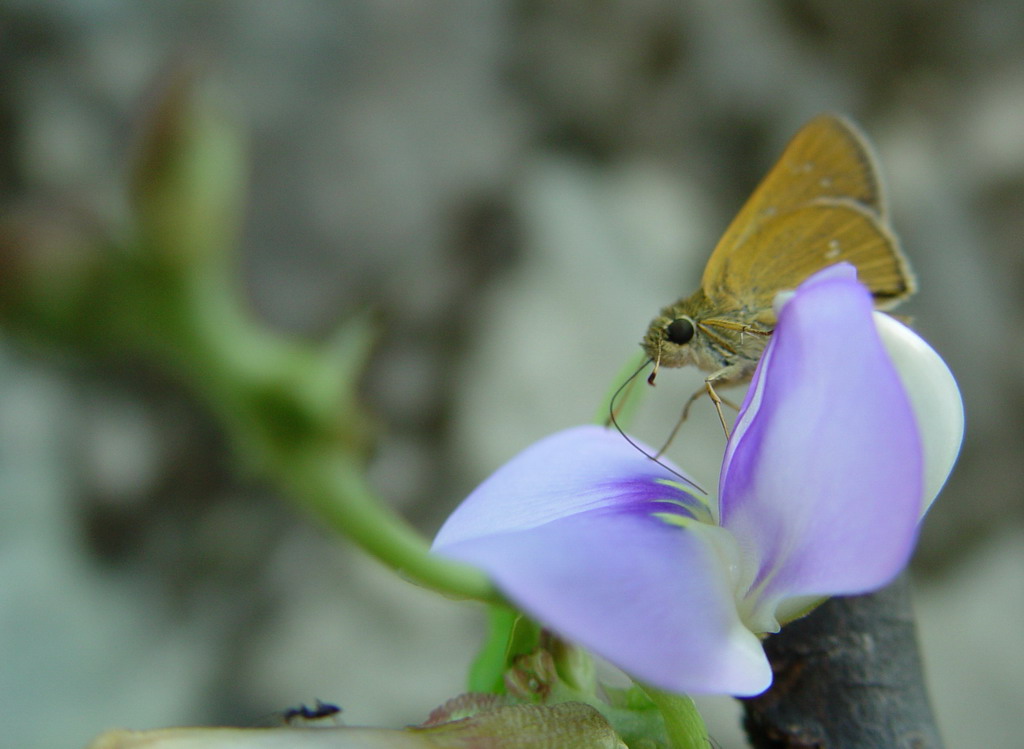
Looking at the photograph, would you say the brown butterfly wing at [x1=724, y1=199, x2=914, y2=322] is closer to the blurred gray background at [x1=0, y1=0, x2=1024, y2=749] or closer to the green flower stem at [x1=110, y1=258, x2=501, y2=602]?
the green flower stem at [x1=110, y1=258, x2=501, y2=602]

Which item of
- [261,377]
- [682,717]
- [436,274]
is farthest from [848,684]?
[436,274]

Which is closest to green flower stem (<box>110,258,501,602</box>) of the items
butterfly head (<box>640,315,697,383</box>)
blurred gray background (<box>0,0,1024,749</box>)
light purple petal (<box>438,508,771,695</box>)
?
light purple petal (<box>438,508,771,695</box>)

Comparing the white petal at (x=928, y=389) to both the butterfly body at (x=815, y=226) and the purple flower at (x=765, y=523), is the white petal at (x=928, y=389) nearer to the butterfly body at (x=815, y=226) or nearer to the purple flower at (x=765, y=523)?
the purple flower at (x=765, y=523)

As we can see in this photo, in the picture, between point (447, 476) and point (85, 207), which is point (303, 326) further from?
point (85, 207)

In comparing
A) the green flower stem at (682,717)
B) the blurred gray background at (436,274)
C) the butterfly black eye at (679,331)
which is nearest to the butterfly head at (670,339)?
the butterfly black eye at (679,331)

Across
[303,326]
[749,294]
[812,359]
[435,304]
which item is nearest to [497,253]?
[435,304]

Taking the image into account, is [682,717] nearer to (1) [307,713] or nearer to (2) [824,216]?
(1) [307,713]
